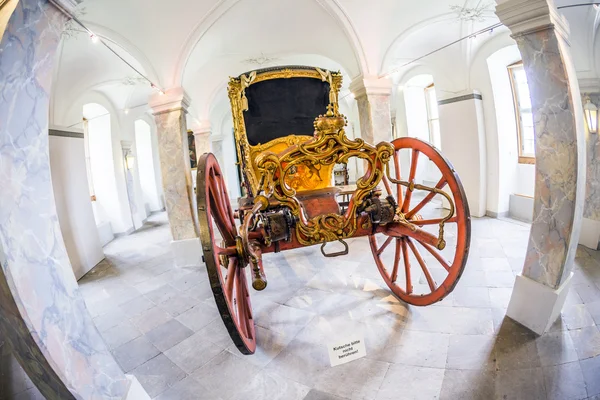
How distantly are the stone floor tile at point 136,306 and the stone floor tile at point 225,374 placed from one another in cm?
158

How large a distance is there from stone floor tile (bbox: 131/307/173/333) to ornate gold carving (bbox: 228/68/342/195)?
1.84m

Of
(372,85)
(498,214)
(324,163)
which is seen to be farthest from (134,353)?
(498,214)

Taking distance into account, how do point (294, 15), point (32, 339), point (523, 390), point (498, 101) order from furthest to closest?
point (498, 101), point (294, 15), point (523, 390), point (32, 339)

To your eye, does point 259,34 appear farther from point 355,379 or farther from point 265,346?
point 355,379

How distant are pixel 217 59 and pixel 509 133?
7.07 meters

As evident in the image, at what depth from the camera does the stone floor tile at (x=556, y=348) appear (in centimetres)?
184

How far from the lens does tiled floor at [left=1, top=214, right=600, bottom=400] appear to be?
1.76 metres

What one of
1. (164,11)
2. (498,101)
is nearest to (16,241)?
(164,11)

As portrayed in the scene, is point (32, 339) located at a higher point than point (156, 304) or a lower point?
higher

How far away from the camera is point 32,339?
1151 mm

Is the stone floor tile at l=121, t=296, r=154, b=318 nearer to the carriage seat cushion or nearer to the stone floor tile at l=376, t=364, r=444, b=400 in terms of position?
the carriage seat cushion

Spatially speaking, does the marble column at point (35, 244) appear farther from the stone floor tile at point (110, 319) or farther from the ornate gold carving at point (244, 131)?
the ornate gold carving at point (244, 131)

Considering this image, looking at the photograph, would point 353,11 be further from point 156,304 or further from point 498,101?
point 156,304

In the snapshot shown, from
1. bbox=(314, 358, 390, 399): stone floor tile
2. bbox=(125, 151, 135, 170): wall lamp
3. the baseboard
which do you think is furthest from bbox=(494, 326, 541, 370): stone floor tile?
bbox=(125, 151, 135, 170): wall lamp
